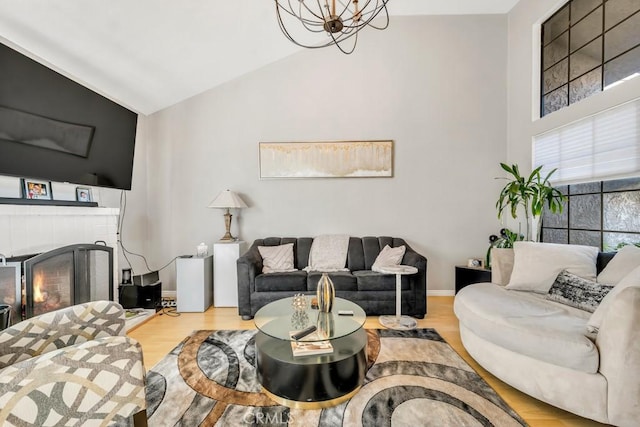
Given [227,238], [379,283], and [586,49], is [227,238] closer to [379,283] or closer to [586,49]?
[379,283]

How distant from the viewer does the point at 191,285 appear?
122 inches

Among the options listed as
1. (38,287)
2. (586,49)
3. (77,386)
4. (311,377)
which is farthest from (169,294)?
(586,49)

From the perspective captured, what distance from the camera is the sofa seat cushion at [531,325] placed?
54.2 inches

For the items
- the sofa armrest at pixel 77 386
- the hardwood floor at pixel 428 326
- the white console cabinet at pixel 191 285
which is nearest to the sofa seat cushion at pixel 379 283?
the hardwood floor at pixel 428 326

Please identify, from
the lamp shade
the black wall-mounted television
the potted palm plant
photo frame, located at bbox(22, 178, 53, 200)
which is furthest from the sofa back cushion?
photo frame, located at bbox(22, 178, 53, 200)

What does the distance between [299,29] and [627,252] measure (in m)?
3.74

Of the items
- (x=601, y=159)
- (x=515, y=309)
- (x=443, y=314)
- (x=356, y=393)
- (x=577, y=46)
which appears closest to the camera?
(x=356, y=393)

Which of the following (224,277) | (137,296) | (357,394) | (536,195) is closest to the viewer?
(357,394)

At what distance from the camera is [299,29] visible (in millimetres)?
3238

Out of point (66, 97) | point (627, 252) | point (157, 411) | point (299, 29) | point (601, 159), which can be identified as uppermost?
point (299, 29)

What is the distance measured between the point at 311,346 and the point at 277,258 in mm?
1641

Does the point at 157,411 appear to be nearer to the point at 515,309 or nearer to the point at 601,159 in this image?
the point at 515,309

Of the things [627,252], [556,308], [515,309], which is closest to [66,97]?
[515,309]

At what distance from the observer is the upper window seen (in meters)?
2.25
